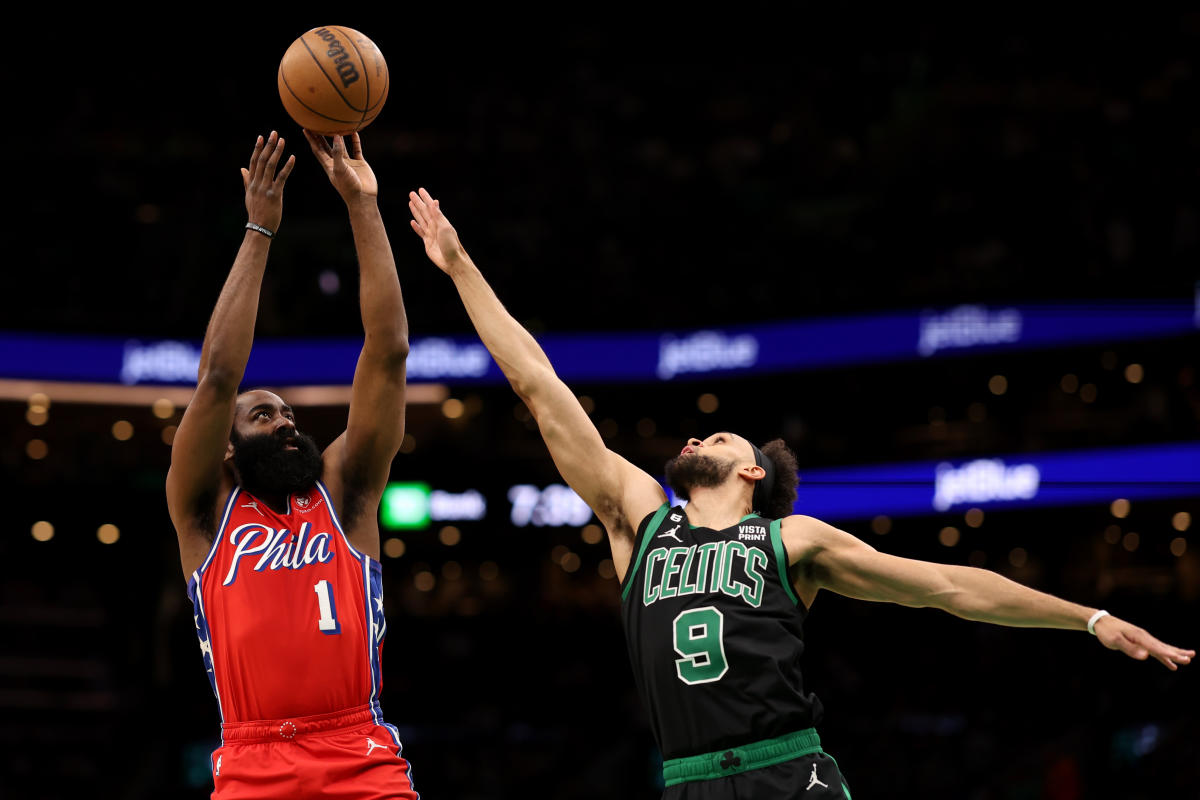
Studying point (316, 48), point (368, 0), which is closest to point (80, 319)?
point (368, 0)

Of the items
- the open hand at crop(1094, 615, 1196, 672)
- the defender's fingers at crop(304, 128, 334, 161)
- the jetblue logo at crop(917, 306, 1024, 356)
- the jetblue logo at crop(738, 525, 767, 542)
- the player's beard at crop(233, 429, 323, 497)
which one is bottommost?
the open hand at crop(1094, 615, 1196, 672)

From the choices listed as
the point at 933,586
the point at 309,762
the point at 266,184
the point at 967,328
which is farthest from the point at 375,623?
the point at 967,328

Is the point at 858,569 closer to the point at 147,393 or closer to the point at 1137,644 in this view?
the point at 1137,644

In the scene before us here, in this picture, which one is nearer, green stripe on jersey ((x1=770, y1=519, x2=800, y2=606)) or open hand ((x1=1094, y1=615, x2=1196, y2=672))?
open hand ((x1=1094, y1=615, x2=1196, y2=672))

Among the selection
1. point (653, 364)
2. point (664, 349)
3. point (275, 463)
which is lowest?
point (275, 463)

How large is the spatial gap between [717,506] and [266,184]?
2.06 m

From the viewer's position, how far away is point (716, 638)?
4.55 metres

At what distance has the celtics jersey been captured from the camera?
4.48m

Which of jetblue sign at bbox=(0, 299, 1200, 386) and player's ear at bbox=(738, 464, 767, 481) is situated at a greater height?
jetblue sign at bbox=(0, 299, 1200, 386)

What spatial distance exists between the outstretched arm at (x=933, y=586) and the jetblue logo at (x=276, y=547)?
1.66 meters

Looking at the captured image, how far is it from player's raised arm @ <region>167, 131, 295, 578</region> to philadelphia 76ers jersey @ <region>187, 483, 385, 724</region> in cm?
9

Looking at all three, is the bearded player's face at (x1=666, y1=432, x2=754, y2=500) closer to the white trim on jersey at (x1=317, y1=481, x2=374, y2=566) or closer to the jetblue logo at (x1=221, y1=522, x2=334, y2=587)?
the white trim on jersey at (x1=317, y1=481, x2=374, y2=566)

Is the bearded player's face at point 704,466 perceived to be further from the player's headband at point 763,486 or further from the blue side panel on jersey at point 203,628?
the blue side panel on jersey at point 203,628

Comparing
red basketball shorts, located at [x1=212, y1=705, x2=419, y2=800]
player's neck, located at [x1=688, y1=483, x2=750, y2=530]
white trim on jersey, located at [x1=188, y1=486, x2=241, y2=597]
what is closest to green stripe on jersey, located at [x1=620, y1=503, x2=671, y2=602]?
player's neck, located at [x1=688, y1=483, x2=750, y2=530]
